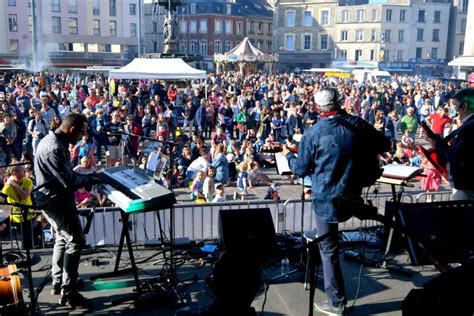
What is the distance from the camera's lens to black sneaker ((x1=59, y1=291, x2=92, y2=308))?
4.73 m

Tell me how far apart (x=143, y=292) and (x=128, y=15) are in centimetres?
6379

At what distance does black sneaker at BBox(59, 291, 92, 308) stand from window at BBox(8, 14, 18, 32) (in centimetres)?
5726

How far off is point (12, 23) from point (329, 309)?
2312 inches

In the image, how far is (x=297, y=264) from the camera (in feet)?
19.1

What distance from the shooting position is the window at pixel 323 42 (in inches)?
2596

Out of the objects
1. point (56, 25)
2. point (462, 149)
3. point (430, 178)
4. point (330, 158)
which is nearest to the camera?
point (330, 158)

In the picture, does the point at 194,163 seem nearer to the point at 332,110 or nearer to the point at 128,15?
the point at 332,110

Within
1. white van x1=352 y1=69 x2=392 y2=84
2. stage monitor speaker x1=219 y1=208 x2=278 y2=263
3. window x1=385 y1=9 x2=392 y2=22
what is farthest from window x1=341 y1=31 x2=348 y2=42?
stage monitor speaker x1=219 y1=208 x2=278 y2=263

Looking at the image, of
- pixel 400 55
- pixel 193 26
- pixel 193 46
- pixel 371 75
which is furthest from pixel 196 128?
pixel 193 26

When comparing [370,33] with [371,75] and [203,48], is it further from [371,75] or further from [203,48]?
[371,75]

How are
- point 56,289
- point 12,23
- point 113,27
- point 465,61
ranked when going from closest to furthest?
point 56,289
point 465,61
point 12,23
point 113,27

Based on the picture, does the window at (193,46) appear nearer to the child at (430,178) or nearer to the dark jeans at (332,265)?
the child at (430,178)

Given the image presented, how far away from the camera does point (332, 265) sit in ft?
14.7

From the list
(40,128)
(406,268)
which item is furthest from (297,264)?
(40,128)
